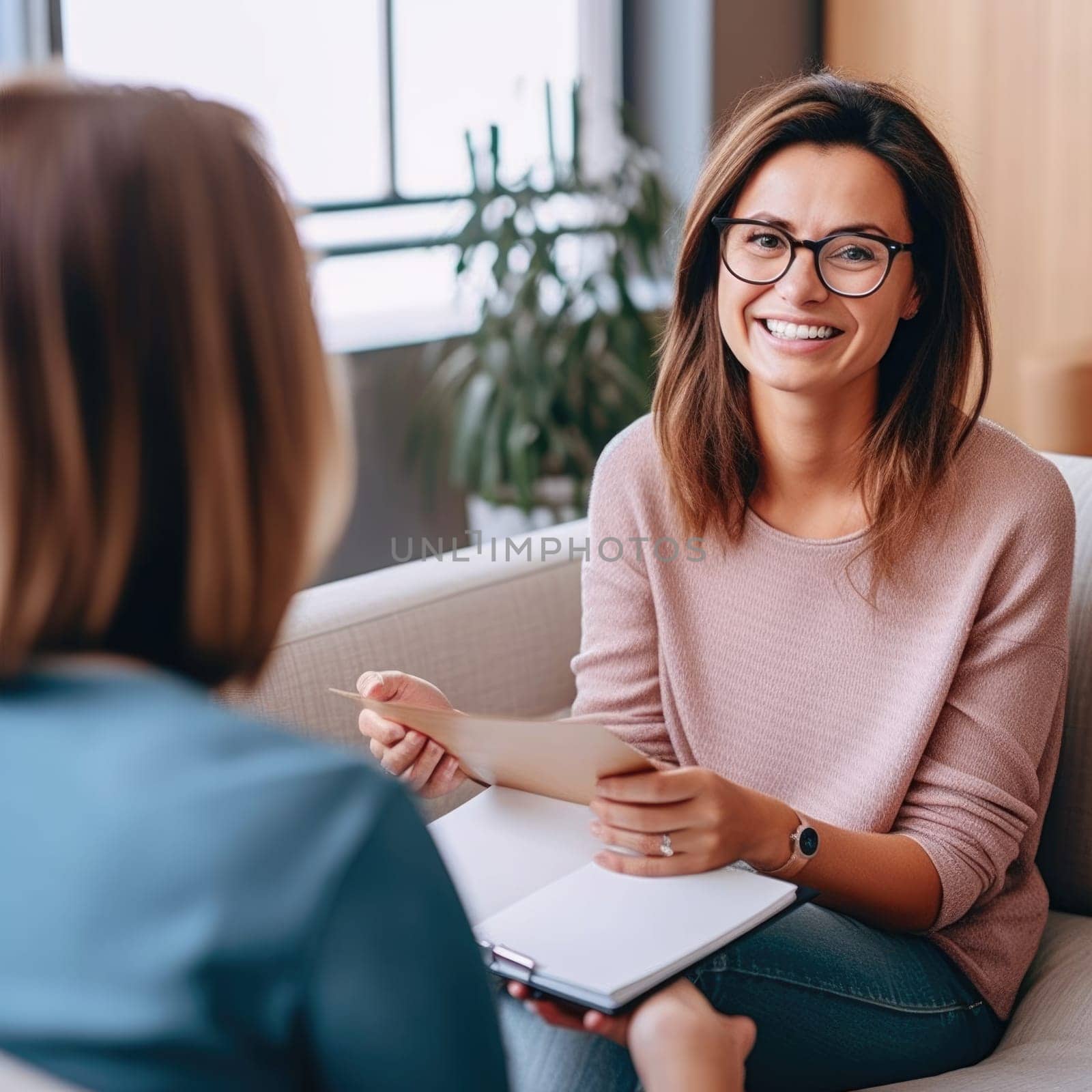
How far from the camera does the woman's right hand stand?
4.35 ft

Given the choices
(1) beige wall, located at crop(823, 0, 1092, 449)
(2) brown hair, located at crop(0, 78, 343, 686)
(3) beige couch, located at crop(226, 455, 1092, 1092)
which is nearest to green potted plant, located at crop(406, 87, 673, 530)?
(1) beige wall, located at crop(823, 0, 1092, 449)

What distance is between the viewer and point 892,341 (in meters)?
1.47

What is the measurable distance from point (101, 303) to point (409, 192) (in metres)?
2.97

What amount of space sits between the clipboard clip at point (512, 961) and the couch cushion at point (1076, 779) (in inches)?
31.0

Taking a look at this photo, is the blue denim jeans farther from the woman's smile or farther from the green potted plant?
the green potted plant

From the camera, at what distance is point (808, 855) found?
121 centimetres

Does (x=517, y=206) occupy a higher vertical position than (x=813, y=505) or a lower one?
higher

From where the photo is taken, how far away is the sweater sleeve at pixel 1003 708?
1294 millimetres

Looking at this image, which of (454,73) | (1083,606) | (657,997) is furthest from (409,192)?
(657,997)

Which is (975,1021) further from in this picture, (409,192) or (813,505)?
(409,192)

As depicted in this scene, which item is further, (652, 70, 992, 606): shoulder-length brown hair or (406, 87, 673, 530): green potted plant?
(406, 87, 673, 530): green potted plant

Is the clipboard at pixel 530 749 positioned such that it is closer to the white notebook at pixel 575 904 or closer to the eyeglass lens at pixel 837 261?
the white notebook at pixel 575 904

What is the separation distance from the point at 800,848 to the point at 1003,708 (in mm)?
248

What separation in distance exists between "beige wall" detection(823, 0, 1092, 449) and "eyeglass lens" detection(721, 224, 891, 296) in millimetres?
1988
